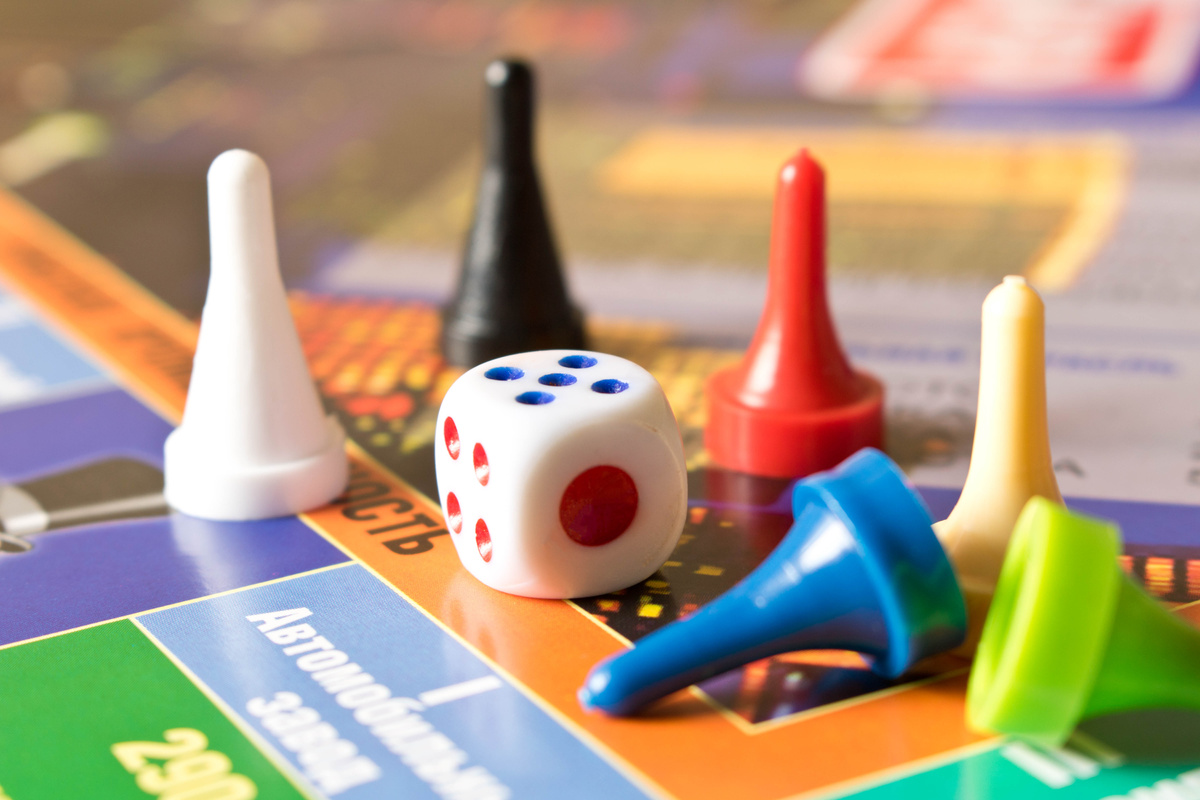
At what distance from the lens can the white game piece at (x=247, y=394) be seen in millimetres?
→ 1042

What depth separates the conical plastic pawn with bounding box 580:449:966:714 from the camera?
0.75m

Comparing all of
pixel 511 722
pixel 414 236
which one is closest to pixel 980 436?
pixel 511 722

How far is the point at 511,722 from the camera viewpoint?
79cm

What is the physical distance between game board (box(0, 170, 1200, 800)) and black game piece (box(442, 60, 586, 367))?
0.36 ft

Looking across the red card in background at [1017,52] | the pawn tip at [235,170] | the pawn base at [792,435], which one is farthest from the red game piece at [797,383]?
the red card in background at [1017,52]

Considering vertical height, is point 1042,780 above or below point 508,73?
below

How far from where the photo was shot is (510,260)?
4.42 ft

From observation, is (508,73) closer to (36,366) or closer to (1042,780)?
(36,366)

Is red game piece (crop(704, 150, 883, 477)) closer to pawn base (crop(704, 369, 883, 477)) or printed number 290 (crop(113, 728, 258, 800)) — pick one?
pawn base (crop(704, 369, 883, 477))

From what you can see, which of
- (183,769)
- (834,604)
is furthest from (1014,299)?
(183,769)

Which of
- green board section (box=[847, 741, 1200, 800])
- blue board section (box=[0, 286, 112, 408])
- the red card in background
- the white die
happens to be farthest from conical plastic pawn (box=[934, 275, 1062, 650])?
the red card in background

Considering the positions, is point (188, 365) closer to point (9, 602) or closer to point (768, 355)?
point (9, 602)

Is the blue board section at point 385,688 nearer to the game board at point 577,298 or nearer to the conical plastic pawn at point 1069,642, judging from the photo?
the game board at point 577,298

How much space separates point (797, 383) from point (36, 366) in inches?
32.9
